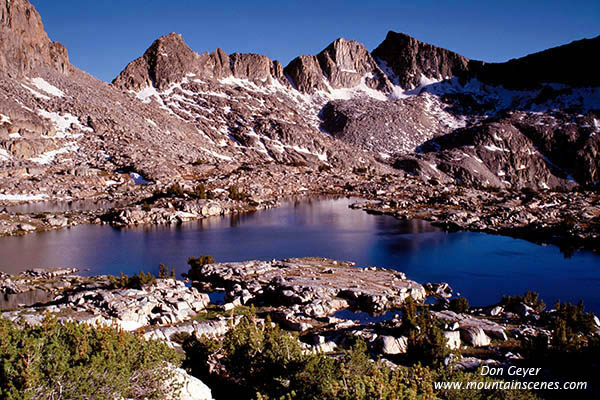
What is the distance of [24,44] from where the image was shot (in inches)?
4619

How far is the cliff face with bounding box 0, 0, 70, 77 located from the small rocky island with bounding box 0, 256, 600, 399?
109 meters

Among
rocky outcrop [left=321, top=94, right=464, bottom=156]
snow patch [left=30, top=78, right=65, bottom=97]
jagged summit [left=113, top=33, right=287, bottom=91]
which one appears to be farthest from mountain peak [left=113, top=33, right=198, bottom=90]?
rocky outcrop [left=321, top=94, right=464, bottom=156]

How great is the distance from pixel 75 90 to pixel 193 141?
36.7 metres

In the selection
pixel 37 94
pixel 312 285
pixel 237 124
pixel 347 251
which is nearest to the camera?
pixel 312 285

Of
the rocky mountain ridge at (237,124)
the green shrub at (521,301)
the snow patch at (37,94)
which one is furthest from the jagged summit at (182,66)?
the green shrub at (521,301)

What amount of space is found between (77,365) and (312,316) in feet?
52.6

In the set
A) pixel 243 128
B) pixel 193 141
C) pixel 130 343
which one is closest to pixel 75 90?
pixel 193 141

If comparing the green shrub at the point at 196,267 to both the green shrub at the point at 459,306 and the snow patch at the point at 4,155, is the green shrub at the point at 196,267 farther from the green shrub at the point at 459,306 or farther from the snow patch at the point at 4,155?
the snow patch at the point at 4,155

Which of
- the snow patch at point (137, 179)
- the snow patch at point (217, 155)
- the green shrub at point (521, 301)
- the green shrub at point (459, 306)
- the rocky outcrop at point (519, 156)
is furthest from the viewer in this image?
the rocky outcrop at point (519, 156)

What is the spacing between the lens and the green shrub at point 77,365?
31.1 ft

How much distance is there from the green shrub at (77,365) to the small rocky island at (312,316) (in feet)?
3.49

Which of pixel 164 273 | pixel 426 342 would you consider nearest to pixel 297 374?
pixel 426 342

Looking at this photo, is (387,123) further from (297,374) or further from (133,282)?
(297,374)

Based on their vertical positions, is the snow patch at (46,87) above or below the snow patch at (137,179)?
above
